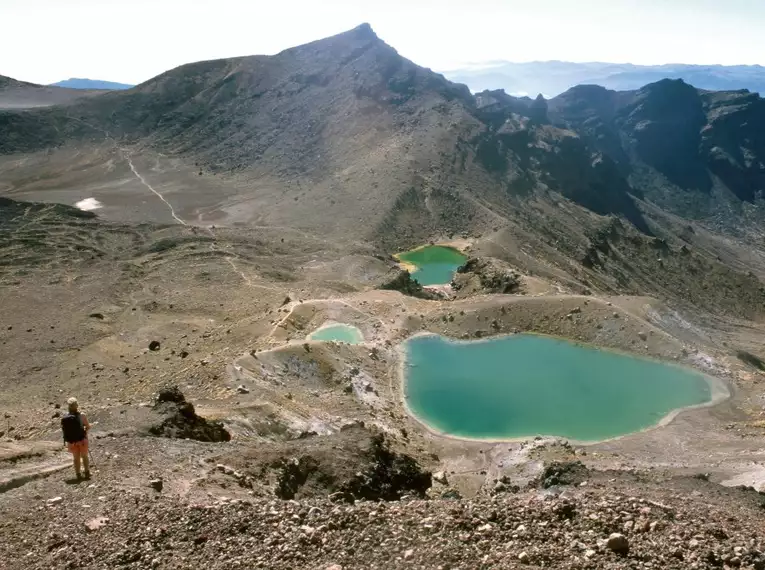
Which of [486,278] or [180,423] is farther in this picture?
[486,278]

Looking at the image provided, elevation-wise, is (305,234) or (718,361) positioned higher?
(305,234)

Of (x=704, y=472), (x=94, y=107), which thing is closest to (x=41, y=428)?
(x=704, y=472)

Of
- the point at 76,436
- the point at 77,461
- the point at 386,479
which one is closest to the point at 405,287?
the point at 386,479

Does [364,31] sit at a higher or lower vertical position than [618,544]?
higher

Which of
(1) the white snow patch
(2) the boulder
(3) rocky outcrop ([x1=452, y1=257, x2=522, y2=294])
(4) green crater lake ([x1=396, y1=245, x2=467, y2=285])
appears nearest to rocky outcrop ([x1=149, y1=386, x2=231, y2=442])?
(2) the boulder

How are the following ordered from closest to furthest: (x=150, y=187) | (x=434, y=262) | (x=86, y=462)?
1. (x=86, y=462)
2. (x=434, y=262)
3. (x=150, y=187)

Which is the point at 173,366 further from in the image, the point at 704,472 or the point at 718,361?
the point at 718,361

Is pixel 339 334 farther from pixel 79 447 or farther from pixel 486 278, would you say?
Result: pixel 79 447
